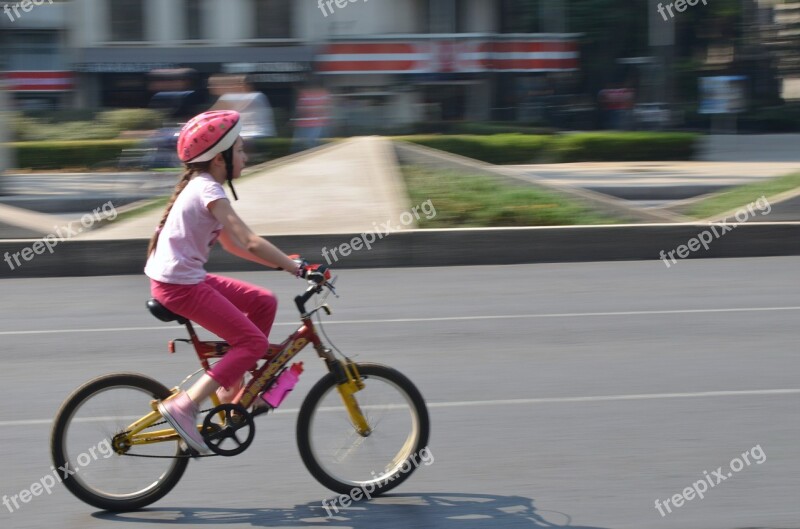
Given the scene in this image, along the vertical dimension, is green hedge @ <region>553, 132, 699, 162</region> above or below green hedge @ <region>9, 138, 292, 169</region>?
below

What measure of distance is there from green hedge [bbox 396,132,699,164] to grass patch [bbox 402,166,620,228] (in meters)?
12.9

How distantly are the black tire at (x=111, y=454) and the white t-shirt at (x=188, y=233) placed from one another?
1.65 feet

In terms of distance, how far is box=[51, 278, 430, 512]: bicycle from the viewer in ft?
16.3

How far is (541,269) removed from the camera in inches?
478

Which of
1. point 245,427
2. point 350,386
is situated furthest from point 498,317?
point 245,427

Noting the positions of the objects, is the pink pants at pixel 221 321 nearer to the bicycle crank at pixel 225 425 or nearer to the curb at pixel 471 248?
the bicycle crank at pixel 225 425

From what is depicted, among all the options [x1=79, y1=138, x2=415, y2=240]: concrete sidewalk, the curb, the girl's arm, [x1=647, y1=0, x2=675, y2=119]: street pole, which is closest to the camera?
the girl's arm

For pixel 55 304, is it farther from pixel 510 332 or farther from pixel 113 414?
pixel 113 414

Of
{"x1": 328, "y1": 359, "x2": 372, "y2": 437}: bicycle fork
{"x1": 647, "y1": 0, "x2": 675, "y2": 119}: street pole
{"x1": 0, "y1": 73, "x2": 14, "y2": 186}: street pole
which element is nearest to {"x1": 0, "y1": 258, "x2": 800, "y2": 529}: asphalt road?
{"x1": 328, "y1": 359, "x2": 372, "y2": 437}: bicycle fork

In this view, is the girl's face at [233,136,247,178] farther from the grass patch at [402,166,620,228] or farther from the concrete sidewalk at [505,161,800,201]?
the concrete sidewalk at [505,161,800,201]

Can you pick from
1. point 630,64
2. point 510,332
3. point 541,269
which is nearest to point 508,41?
point 630,64

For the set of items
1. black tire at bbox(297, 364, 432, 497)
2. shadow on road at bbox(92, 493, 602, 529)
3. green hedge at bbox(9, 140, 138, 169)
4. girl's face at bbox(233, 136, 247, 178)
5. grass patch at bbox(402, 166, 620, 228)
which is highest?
girl's face at bbox(233, 136, 247, 178)

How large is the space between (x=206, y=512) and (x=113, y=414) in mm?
598

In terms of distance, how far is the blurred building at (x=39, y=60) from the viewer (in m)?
40.2
